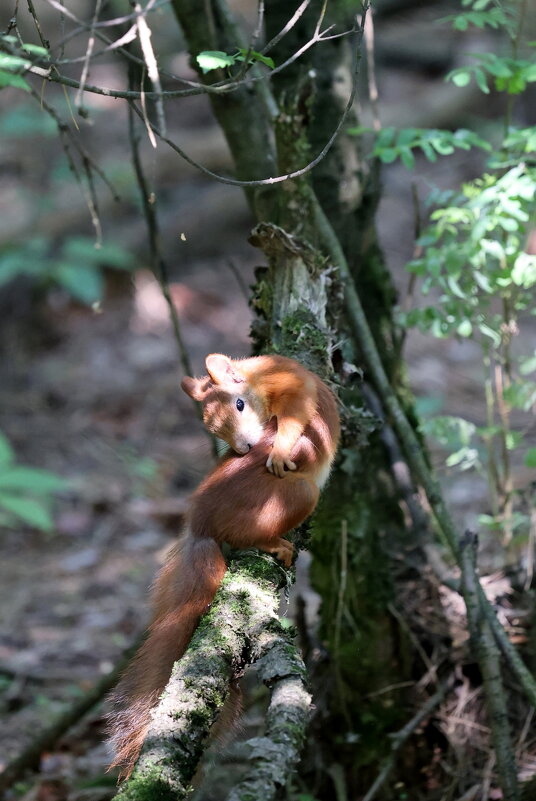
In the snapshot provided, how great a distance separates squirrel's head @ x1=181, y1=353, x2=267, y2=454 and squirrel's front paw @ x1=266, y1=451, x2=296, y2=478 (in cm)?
22

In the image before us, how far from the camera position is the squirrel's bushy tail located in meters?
2.10

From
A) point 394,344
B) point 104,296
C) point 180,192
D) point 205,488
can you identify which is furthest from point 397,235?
point 205,488

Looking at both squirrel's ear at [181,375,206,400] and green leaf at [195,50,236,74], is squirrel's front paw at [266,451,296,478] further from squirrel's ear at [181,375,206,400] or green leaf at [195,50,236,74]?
green leaf at [195,50,236,74]

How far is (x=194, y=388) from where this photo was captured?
9.25ft

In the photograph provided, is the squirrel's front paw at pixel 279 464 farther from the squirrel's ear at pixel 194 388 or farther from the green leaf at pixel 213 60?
the green leaf at pixel 213 60

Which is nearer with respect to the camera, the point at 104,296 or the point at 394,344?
the point at 394,344

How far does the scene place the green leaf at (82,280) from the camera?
8156mm

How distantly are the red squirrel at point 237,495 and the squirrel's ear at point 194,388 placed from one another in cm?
4

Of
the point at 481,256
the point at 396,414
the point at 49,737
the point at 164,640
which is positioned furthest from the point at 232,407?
the point at 49,737

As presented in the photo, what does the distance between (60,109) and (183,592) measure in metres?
9.13

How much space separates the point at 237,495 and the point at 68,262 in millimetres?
6739

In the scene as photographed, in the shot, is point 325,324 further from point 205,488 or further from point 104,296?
point 104,296

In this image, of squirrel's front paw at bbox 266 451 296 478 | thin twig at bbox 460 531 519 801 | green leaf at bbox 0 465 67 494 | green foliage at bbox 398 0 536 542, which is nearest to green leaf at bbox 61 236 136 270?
green leaf at bbox 0 465 67 494

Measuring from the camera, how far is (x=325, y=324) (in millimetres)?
2855
